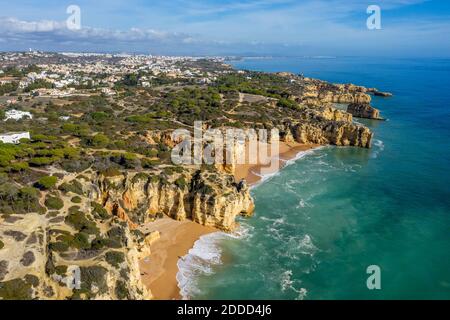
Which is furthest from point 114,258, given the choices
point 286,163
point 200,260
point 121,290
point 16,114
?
point 16,114

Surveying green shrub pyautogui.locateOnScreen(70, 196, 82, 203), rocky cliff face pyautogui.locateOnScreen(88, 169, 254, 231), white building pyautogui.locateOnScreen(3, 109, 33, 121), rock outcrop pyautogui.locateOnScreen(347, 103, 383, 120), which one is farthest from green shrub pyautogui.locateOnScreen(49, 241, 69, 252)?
rock outcrop pyautogui.locateOnScreen(347, 103, 383, 120)

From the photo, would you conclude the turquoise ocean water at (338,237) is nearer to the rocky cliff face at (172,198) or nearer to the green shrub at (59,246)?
the rocky cliff face at (172,198)

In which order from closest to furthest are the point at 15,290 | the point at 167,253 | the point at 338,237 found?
the point at 15,290 → the point at 167,253 → the point at 338,237

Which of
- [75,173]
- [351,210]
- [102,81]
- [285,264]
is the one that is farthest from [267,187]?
[102,81]

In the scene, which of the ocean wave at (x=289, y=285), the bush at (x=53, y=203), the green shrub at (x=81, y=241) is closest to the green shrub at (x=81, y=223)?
the green shrub at (x=81, y=241)

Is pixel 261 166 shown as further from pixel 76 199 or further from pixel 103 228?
pixel 103 228

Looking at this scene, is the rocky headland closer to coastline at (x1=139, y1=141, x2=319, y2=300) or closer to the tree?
coastline at (x1=139, y1=141, x2=319, y2=300)
